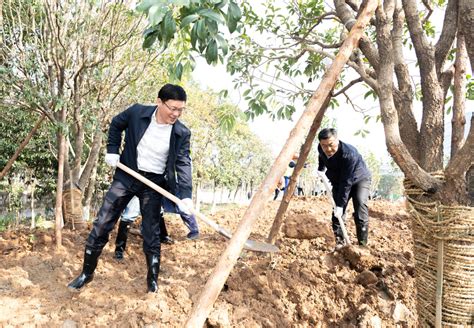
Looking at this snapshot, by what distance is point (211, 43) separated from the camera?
5.18ft

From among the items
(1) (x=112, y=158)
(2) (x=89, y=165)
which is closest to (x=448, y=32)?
(1) (x=112, y=158)

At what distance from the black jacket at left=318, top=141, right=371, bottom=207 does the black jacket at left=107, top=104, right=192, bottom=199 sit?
73.7 inches

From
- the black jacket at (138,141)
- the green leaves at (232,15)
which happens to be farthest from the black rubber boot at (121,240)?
the green leaves at (232,15)

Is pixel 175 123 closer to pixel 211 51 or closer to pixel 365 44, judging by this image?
pixel 211 51

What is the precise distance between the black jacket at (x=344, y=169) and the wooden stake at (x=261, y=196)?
8.26ft

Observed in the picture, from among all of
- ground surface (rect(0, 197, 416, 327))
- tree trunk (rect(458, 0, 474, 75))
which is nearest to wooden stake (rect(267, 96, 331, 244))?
ground surface (rect(0, 197, 416, 327))

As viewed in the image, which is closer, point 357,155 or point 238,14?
point 238,14

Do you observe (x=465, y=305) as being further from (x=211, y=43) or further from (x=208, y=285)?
(x=211, y=43)

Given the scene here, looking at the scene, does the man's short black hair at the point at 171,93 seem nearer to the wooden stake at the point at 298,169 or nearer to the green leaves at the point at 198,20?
the green leaves at the point at 198,20

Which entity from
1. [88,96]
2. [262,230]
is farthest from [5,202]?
[262,230]

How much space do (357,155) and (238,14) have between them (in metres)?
2.92

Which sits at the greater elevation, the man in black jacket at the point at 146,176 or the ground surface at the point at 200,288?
the man in black jacket at the point at 146,176

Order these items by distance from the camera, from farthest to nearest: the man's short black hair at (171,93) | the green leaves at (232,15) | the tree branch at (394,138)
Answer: the man's short black hair at (171,93)
the tree branch at (394,138)
the green leaves at (232,15)

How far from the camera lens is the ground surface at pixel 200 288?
241 centimetres
